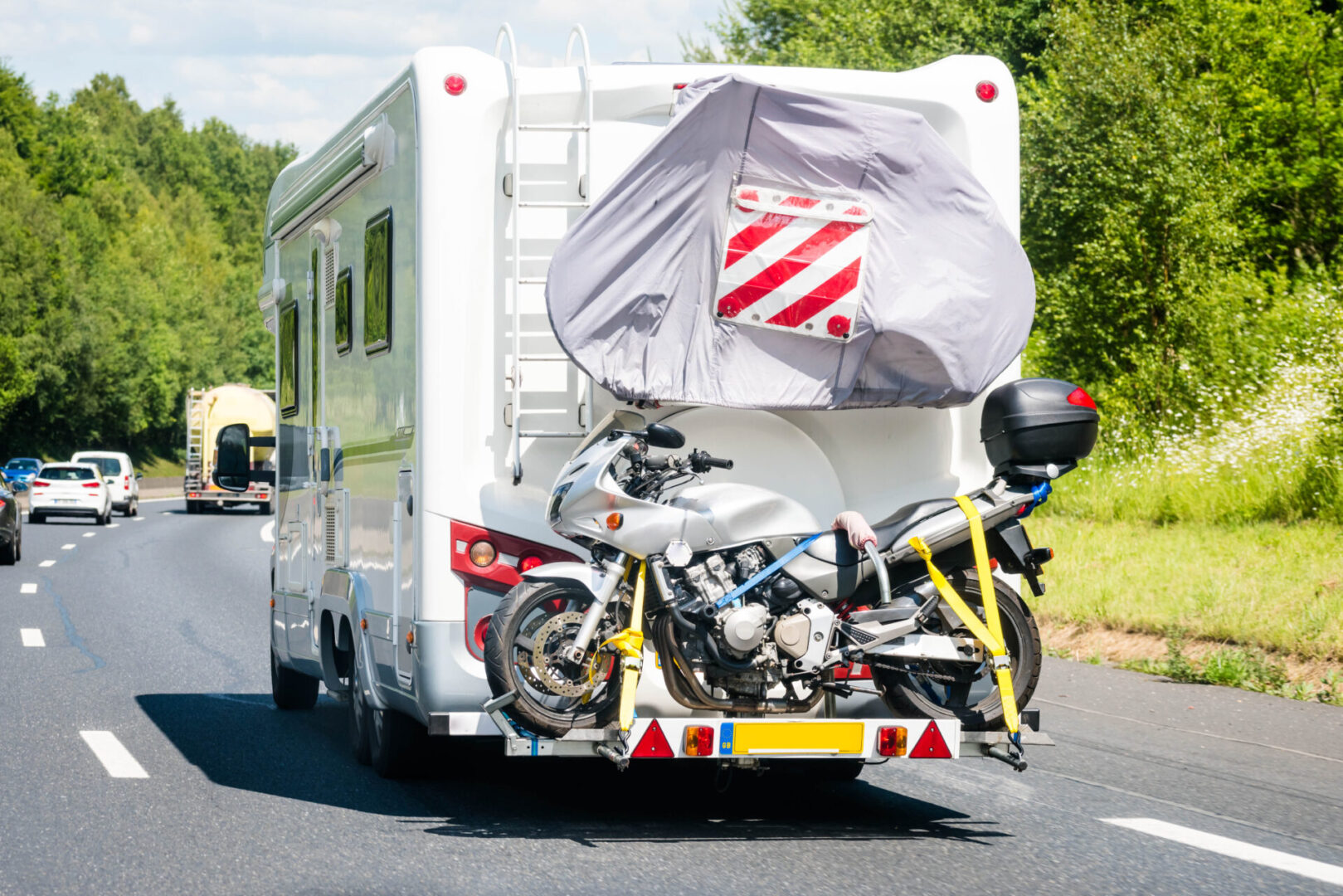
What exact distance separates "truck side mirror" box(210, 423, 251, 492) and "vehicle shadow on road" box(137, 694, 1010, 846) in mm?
1694

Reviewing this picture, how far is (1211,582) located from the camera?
13.9 metres

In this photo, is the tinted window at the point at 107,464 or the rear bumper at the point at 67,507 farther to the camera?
the tinted window at the point at 107,464

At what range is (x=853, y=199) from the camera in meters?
6.69

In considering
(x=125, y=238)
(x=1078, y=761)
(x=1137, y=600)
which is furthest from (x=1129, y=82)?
(x=125, y=238)

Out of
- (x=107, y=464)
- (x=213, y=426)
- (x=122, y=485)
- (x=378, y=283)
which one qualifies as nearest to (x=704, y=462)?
A: (x=378, y=283)

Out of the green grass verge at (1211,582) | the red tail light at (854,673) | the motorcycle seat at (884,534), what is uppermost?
the motorcycle seat at (884,534)

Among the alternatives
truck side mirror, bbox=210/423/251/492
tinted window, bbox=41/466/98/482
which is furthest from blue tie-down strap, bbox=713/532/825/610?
tinted window, bbox=41/466/98/482

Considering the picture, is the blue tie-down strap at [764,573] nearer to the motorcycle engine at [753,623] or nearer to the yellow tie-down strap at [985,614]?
the motorcycle engine at [753,623]

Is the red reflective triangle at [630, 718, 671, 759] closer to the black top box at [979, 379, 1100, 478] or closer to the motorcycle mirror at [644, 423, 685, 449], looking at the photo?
the motorcycle mirror at [644, 423, 685, 449]

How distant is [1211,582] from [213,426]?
36219mm

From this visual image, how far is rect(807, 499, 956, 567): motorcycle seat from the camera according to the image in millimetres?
6379

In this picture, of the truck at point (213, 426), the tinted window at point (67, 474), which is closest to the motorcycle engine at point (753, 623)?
the tinted window at point (67, 474)

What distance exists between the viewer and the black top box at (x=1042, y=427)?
655 cm

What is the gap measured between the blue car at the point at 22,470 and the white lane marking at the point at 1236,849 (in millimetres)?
55156
